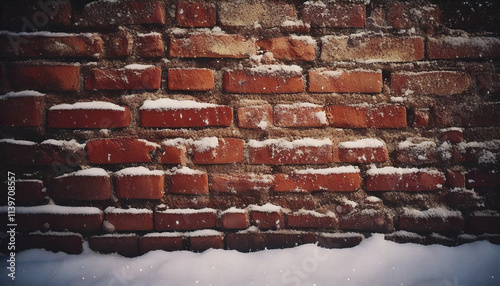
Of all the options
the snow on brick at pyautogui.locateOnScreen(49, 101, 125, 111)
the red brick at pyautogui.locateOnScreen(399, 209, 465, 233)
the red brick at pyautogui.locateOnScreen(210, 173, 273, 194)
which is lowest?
the red brick at pyautogui.locateOnScreen(399, 209, 465, 233)

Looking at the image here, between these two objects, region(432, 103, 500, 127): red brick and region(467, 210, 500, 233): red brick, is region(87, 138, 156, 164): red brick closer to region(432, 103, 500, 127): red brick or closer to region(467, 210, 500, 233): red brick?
region(432, 103, 500, 127): red brick

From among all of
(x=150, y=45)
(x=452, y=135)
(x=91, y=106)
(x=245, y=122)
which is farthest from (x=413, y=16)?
(x=91, y=106)

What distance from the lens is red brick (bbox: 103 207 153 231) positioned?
32.4 inches

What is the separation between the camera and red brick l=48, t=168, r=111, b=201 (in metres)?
0.81

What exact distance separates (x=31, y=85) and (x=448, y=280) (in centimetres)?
141

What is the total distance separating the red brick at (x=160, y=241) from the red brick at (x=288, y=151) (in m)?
0.35

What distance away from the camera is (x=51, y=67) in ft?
2.64

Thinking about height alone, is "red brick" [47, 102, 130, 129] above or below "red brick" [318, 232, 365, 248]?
above

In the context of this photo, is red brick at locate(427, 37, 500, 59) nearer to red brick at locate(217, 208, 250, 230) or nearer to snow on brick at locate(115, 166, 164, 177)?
red brick at locate(217, 208, 250, 230)

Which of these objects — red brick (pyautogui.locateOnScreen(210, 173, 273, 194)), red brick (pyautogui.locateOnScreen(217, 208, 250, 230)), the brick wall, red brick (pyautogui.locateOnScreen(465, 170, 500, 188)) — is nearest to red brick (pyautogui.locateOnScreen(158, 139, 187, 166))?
the brick wall

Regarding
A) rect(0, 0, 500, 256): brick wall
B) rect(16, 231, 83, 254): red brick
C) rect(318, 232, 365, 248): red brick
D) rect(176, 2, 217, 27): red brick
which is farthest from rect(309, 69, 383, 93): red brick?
rect(16, 231, 83, 254): red brick

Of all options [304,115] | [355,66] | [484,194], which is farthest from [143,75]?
[484,194]

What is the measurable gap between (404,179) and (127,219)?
90 cm

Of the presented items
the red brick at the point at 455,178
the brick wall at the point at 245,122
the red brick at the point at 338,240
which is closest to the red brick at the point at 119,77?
the brick wall at the point at 245,122
